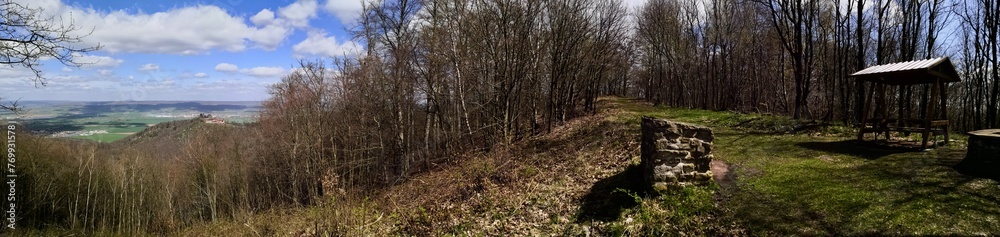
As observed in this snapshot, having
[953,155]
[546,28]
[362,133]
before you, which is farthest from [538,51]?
[953,155]

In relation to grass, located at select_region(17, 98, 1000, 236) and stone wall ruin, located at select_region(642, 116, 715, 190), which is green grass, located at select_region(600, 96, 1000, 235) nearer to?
grass, located at select_region(17, 98, 1000, 236)

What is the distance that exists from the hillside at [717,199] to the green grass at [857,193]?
0.01 meters

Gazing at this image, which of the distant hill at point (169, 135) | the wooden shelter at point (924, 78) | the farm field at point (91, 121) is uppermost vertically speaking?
the wooden shelter at point (924, 78)

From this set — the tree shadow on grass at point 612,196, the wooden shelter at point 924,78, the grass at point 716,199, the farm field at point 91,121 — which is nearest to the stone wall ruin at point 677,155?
the grass at point 716,199

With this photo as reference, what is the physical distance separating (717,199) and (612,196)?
1661 mm

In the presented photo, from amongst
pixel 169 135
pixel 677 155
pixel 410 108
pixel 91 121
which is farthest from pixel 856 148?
pixel 91 121

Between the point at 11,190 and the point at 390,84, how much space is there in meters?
10.8

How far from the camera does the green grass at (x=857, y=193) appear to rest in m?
4.71

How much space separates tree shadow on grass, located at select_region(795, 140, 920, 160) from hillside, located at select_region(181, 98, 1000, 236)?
0.07ft

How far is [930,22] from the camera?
656 inches

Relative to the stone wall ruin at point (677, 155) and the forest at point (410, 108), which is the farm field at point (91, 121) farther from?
the stone wall ruin at point (677, 155)

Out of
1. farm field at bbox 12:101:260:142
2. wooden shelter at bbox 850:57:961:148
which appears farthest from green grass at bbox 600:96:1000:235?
farm field at bbox 12:101:260:142

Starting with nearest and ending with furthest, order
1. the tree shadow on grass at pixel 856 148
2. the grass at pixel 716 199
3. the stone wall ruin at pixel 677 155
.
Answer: the grass at pixel 716 199 < the stone wall ruin at pixel 677 155 < the tree shadow on grass at pixel 856 148

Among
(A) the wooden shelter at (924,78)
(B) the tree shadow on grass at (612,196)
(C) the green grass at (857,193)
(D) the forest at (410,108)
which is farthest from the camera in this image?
(D) the forest at (410,108)
